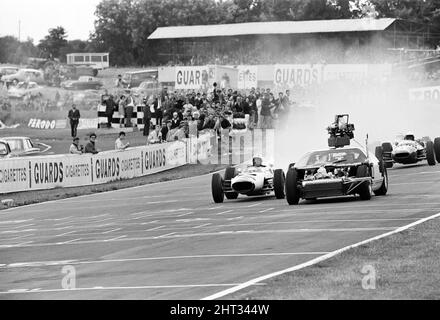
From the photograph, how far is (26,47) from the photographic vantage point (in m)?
71.1

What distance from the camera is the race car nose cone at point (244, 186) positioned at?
1115 inches

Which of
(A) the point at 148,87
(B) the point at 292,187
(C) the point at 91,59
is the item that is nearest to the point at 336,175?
(B) the point at 292,187

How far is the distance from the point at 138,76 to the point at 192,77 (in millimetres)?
16767

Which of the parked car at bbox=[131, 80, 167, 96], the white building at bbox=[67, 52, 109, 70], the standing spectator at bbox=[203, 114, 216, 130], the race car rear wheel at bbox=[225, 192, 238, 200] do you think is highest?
the white building at bbox=[67, 52, 109, 70]

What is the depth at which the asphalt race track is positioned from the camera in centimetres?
1509

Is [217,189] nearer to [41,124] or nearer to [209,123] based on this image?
[209,123]

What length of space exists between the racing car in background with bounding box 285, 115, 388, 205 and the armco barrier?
10.7 meters

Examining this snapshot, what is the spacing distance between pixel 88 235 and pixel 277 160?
68.2ft

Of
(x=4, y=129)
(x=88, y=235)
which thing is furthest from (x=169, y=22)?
(x=88, y=235)

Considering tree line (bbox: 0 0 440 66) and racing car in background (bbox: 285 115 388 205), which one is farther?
tree line (bbox: 0 0 440 66)

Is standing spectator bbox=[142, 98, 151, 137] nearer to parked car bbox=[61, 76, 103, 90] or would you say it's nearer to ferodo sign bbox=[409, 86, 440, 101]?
ferodo sign bbox=[409, 86, 440, 101]

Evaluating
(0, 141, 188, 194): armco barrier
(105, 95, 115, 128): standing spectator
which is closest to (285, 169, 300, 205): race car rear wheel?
(0, 141, 188, 194): armco barrier

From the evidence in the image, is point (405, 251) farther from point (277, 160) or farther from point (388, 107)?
point (388, 107)

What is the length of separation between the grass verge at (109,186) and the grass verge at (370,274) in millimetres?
17117
